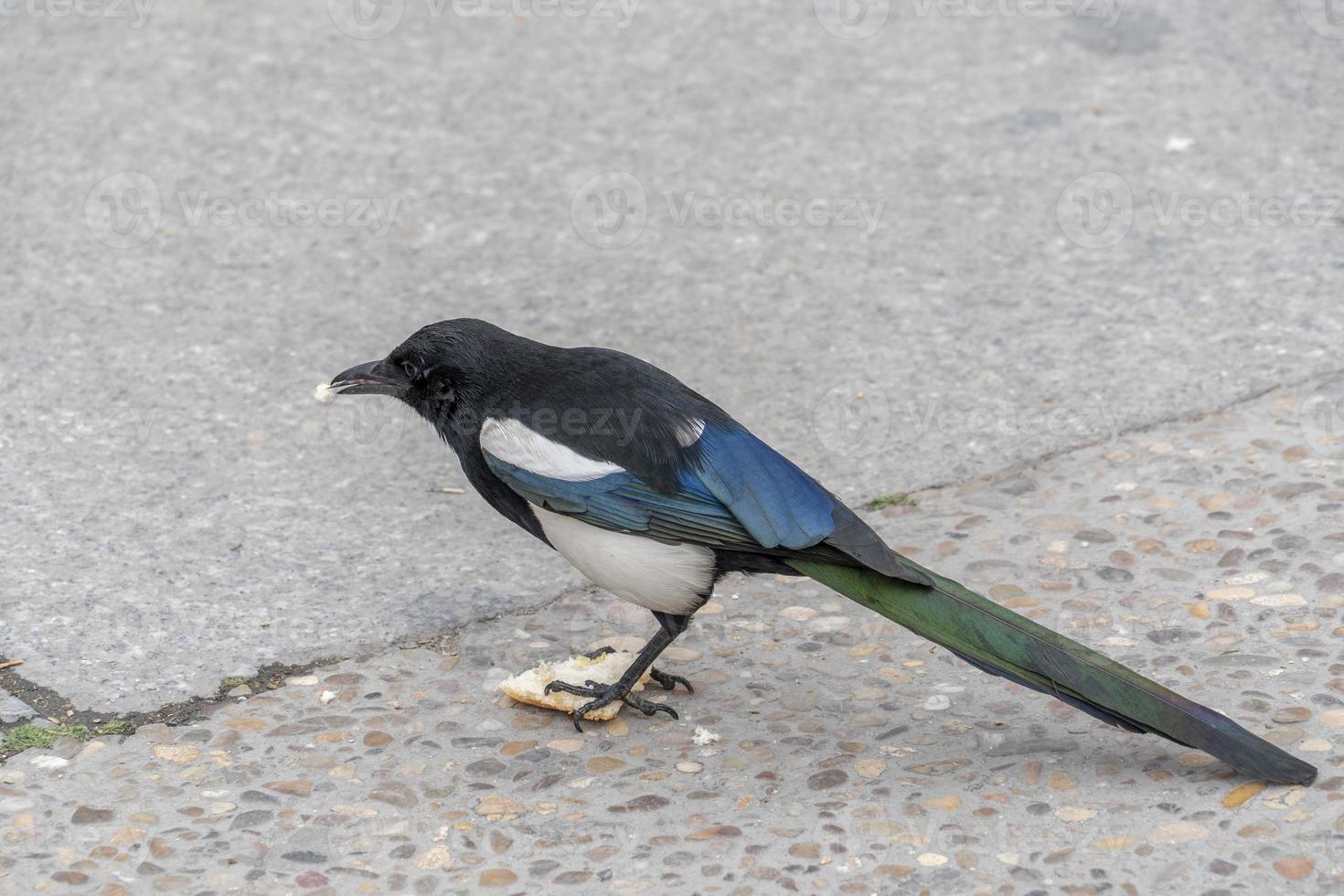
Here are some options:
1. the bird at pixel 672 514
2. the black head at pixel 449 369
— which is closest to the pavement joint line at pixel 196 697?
the bird at pixel 672 514

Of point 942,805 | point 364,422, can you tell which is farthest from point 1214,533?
point 364,422

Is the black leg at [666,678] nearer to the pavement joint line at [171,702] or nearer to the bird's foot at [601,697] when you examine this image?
the bird's foot at [601,697]

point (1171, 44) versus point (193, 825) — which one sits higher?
point (1171, 44)

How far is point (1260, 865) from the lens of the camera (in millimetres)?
2734

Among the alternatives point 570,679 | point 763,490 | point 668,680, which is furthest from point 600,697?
point 763,490

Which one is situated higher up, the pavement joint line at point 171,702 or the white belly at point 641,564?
the white belly at point 641,564

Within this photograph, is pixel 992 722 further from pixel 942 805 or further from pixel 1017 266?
pixel 1017 266

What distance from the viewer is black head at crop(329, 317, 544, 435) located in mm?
3562

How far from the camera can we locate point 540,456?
3.37 metres

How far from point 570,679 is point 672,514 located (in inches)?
18.2

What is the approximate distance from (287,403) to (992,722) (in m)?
2.35

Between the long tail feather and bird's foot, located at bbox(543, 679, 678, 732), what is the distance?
50 centimetres

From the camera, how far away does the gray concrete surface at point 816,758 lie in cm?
283

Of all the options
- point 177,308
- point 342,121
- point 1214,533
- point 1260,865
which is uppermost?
point 342,121
